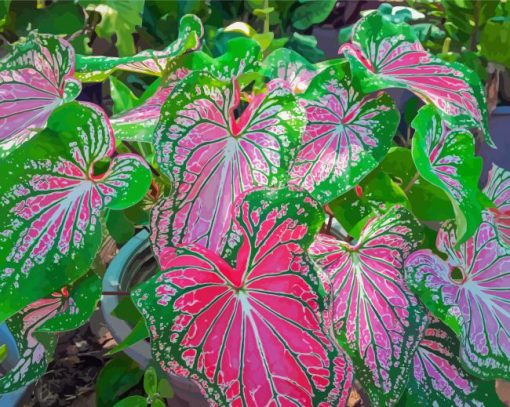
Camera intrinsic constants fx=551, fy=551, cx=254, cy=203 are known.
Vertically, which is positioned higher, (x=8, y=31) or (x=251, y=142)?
(x=251, y=142)

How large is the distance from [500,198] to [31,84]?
2.03ft

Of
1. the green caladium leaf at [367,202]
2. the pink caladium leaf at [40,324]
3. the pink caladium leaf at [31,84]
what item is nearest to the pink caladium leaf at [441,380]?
the green caladium leaf at [367,202]

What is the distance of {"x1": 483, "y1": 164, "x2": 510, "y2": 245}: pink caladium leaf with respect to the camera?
2.38 feet

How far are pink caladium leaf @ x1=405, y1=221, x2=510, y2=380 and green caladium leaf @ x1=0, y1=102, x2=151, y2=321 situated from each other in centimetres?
30

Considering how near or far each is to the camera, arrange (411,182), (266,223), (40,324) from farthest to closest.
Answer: (411,182), (40,324), (266,223)

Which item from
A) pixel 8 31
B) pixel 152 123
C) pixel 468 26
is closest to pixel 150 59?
pixel 152 123

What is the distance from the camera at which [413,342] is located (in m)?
0.54

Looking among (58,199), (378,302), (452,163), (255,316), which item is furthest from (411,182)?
(58,199)

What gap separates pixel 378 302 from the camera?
0.56 m

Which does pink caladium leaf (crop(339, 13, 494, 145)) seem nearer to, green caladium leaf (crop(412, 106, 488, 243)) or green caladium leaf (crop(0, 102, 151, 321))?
green caladium leaf (crop(412, 106, 488, 243))

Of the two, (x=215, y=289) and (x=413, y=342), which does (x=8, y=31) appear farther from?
(x=413, y=342)

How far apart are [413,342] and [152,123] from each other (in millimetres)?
351

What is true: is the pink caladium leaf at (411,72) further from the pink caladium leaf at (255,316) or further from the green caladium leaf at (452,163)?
the pink caladium leaf at (255,316)

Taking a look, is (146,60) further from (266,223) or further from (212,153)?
(266,223)
